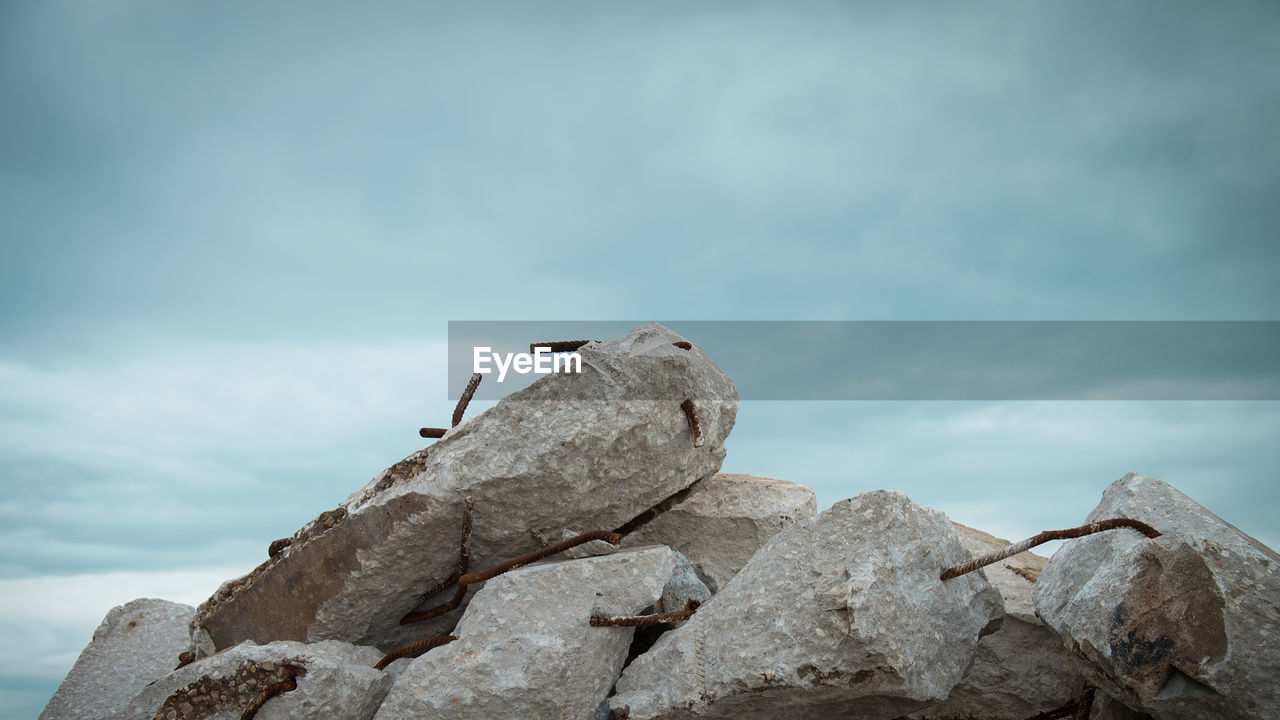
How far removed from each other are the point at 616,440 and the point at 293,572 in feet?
5.96

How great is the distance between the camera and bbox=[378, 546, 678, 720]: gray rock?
377cm

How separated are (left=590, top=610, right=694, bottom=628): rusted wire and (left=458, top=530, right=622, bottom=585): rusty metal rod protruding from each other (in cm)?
46

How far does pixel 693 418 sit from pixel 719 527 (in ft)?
2.79

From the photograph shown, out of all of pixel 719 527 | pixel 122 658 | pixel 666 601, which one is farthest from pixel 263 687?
pixel 122 658

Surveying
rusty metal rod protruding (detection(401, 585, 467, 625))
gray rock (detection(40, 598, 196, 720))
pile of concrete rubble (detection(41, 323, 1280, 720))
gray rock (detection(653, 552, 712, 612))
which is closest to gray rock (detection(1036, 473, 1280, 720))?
pile of concrete rubble (detection(41, 323, 1280, 720))

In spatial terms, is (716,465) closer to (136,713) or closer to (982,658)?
Answer: (982,658)

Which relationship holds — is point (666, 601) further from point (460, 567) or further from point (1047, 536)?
point (1047, 536)

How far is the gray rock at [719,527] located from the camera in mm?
5250

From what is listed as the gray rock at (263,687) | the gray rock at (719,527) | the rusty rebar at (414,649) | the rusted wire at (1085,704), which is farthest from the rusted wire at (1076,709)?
the gray rock at (263,687)

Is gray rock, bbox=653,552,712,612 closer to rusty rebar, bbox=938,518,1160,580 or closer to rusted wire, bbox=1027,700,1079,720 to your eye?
rusty rebar, bbox=938,518,1160,580

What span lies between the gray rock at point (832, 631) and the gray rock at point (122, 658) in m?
3.62

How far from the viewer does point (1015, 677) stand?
4.57 metres

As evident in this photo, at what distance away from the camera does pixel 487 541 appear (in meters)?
4.68

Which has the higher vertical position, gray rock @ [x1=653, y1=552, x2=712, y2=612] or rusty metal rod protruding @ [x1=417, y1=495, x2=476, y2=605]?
rusty metal rod protruding @ [x1=417, y1=495, x2=476, y2=605]
